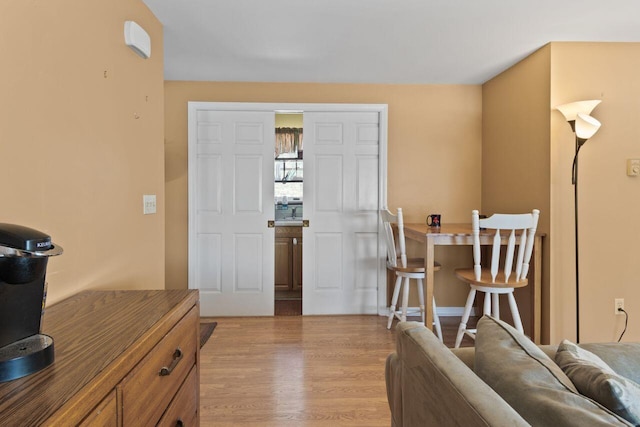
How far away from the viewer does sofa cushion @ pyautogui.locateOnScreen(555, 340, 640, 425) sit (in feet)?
2.37

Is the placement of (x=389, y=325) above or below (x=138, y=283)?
below

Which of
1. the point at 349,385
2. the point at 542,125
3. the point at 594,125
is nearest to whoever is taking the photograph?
the point at 349,385

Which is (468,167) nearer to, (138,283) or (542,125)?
(542,125)

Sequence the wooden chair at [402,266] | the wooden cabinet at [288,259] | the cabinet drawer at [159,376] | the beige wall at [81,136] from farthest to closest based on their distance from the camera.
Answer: the wooden cabinet at [288,259]
the wooden chair at [402,266]
the beige wall at [81,136]
the cabinet drawer at [159,376]

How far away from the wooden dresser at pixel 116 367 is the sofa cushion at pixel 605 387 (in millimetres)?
1056

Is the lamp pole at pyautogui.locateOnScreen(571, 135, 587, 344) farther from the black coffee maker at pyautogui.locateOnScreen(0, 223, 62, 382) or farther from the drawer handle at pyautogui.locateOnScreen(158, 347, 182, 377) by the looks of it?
the black coffee maker at pyautogui.locateOnScreen(0, 223, 62, 382)

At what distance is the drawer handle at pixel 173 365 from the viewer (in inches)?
41.7

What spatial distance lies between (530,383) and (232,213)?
310cm

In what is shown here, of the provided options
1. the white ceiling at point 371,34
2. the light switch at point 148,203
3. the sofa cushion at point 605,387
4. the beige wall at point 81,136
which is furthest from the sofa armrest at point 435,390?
the white ceiling at point 371,34

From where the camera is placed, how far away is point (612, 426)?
1.98ft

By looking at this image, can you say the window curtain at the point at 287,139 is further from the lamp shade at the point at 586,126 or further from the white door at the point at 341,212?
the lamp shade at the point at 586,126

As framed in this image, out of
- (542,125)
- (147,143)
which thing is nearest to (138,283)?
(147,143)

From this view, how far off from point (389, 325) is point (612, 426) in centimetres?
270

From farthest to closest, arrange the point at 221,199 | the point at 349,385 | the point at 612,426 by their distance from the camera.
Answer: the point at 221,199, the point at 349,385, the point at 612,426
